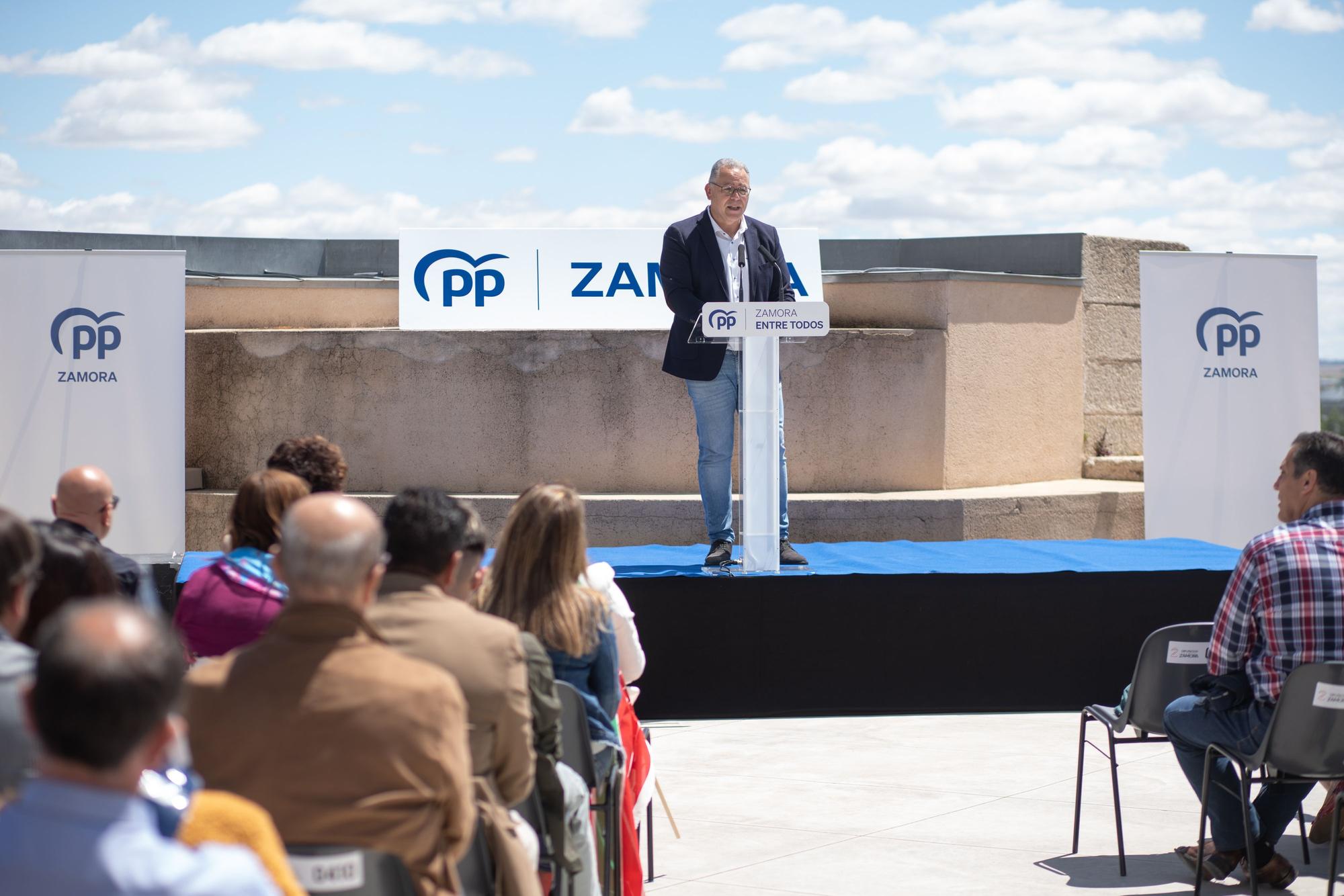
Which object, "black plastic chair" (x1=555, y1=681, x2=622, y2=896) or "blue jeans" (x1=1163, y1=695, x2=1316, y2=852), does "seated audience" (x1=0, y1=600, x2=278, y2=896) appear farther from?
"blue jeans" (x1=1163, y1=695, x2=1316, y2=852)

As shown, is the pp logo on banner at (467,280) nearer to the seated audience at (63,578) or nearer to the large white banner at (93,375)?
the large white banner at (93,375)

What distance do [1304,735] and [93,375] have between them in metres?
5.92

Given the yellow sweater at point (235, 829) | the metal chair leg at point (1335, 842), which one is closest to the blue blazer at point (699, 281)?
the metal chair leg at point (1335, 842)

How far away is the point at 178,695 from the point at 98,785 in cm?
12

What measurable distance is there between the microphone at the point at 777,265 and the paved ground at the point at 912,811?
81.8 inches

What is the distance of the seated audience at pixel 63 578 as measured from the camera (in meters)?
2.78

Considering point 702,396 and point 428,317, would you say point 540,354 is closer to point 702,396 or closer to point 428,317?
point 428,317

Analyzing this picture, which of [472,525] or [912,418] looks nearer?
[472,525]

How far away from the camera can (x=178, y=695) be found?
1.60 m

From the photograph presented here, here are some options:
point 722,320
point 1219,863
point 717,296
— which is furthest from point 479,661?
point 717,296

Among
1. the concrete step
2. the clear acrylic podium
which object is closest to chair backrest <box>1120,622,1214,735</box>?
the clear acrylic podium

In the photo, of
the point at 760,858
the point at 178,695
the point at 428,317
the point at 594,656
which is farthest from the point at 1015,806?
the point at 428,317

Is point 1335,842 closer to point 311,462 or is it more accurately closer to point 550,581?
point 550,581

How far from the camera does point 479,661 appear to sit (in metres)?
2.74
